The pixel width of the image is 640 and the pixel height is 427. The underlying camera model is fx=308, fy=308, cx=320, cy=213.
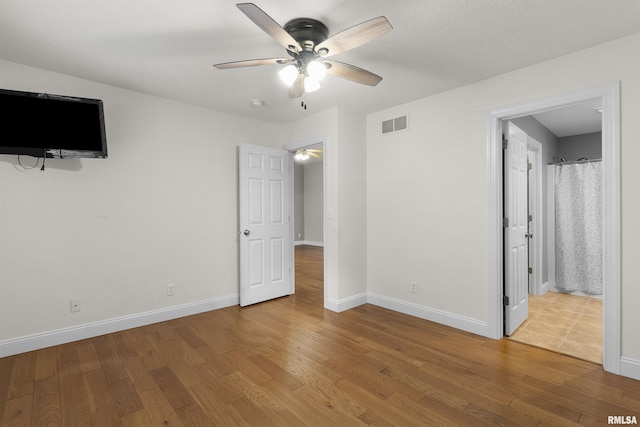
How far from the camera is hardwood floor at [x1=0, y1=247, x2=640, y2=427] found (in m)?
1.90

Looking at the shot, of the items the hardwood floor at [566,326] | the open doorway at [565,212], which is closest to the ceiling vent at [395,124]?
the open doorway at [565,212]

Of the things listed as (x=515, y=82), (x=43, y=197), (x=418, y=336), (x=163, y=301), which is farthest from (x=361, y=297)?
(x=43, y=197)

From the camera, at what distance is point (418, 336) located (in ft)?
10.1

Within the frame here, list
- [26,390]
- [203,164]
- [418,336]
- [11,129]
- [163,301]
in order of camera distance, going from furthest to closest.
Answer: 1. [203,164]
2. [163,301]
3. [418,336]
4. [11,129]
5. [26,390]

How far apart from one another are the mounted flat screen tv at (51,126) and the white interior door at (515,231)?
395 centimetres

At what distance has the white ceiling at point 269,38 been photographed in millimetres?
1944

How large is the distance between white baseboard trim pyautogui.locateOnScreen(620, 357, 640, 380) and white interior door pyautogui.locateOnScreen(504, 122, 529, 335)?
85 centimetres

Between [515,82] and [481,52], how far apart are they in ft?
1.94

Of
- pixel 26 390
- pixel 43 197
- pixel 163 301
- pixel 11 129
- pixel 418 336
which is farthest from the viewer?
pixel 163 301

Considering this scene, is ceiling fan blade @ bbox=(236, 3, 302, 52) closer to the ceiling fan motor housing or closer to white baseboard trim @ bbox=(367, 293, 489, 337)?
the ceiling fan motor housing

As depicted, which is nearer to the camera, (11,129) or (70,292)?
(11,129)

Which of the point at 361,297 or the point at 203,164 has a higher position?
the point at 203,164

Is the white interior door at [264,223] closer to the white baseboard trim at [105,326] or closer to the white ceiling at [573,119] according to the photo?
the white baseboard trim at [105,326]

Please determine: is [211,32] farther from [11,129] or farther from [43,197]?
[43,197]
